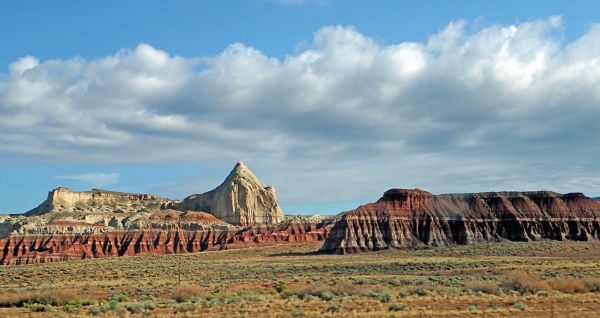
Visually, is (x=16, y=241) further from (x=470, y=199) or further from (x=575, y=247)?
(x=575, y=247)

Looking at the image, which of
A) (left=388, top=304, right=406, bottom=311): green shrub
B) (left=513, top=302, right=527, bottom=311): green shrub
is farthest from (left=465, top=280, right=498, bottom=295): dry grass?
(left=388, top=304, right=406, bottom=311): green shrub

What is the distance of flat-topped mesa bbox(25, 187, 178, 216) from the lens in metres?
173

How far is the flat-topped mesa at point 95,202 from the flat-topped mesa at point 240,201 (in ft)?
34.2

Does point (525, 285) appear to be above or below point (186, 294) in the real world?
below

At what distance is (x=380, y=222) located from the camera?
107188mm

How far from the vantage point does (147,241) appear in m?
132

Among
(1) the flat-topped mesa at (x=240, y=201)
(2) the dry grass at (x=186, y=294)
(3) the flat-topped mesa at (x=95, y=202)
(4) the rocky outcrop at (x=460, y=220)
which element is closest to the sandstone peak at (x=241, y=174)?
(1) the flat-topped mesa at (x=240, y=201)

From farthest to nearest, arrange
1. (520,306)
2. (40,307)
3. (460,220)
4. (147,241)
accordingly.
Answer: (147,241) → (460,220) → (40,307) → (520,306)

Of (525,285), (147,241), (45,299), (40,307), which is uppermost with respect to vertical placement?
(147,241)

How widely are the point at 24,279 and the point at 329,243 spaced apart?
53786 millimetres

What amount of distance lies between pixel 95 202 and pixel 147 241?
187ft

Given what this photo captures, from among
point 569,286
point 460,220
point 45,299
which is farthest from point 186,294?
point 460,220

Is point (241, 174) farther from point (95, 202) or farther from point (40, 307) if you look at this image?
point (40, 307)

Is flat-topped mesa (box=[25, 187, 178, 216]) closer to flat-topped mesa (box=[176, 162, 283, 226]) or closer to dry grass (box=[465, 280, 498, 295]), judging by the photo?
flat-topped mesa (box=[176, 162, 283, 226])
